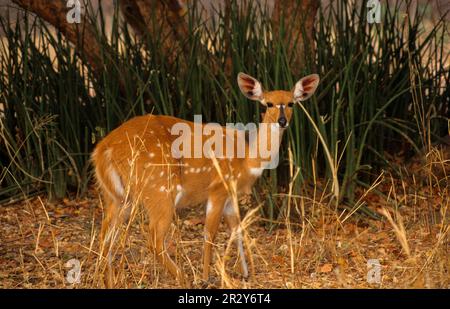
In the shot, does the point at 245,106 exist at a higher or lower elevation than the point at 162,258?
higher

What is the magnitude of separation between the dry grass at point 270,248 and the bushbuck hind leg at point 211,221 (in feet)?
0.20

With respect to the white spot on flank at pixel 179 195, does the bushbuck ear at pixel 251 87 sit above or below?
above

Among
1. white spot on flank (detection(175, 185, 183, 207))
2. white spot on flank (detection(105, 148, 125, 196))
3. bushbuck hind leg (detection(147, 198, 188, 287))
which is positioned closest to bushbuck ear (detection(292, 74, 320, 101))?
white spot on flank (detection(175, 185, 183, 207))

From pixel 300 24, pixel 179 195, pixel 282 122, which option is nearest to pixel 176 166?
pixel 179 195

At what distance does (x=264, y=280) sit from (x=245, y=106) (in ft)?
5.06

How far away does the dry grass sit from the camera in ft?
15.3

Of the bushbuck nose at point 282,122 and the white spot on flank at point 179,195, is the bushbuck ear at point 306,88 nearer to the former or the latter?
the bushbuck nose at point 282,122

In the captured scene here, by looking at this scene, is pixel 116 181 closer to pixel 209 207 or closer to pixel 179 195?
pixel 179 195

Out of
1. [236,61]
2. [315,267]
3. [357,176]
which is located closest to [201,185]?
[315,267]

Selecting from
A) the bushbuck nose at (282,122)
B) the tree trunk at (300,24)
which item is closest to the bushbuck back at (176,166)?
the bushbuck nose at (282,122)

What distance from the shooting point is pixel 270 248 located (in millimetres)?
5785

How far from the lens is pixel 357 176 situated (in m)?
6.80

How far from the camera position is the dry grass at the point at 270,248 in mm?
4676
